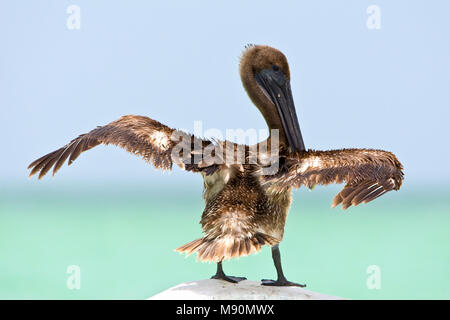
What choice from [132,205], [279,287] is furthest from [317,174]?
[132,205]

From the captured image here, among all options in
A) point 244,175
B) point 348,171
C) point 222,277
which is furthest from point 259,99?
point 222,277

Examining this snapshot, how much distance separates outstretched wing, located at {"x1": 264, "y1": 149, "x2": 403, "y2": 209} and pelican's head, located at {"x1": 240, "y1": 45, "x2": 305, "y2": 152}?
2.13ft

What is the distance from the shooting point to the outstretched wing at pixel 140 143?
3.94m

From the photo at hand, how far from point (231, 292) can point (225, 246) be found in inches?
15.9

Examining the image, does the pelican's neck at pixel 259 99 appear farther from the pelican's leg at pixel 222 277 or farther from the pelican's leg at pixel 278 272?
the pelican's leg at pixel 222 277

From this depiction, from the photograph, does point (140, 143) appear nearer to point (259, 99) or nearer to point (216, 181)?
point (216, 181)

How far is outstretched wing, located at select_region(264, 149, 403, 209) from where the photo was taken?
3.68 metres

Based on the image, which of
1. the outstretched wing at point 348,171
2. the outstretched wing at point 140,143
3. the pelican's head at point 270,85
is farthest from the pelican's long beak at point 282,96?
the outstretched wing at point 140,143

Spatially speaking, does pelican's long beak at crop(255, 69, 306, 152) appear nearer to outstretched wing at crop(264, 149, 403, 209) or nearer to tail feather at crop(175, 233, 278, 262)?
outstretched wing at crop(264, 149, 403, 209)

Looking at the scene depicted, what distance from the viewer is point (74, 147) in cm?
436

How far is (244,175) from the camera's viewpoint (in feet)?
12.9

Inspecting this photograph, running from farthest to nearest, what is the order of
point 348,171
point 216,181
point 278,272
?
1. point 278,272
2. point 216,181
3. point 348,171

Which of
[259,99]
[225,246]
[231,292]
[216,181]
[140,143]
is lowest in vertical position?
[231,292]

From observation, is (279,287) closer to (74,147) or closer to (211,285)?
(211,285)
